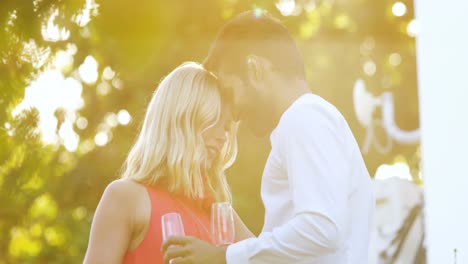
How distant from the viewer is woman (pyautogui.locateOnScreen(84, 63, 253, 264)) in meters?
1.36

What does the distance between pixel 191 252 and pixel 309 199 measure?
210mm

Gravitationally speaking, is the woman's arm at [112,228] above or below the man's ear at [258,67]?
below

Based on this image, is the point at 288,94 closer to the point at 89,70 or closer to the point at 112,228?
the point at 112,228

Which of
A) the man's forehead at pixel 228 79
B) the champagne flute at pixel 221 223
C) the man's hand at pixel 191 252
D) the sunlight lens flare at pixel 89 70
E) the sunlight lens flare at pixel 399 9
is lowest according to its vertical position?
the man's hand at pixel 191 252

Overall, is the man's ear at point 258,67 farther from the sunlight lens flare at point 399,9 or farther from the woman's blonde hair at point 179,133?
the sunlight lens flare at point 399,9

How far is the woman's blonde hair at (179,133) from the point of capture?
144 centimetres

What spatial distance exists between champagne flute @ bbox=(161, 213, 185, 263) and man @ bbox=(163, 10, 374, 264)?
0.23ft

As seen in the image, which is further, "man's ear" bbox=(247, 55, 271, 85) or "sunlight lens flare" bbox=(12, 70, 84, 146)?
"sunlight lens flare" bbox=(12, 70, 84, 146)

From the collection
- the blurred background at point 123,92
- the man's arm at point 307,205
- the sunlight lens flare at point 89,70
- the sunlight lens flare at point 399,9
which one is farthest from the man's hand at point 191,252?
the sunlight lens flare at point 399,9

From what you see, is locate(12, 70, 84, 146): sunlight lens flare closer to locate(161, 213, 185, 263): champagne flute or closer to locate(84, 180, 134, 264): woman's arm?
locate(84, 180, 134, 264): woman's arm

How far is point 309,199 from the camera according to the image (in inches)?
45.1

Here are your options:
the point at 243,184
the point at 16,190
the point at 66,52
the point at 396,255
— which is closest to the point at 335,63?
the point at 243,184

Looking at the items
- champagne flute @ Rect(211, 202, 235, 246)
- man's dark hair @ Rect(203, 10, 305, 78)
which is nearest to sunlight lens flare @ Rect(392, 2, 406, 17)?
man's dark hair @ Rect(203, 10, 305, 78)

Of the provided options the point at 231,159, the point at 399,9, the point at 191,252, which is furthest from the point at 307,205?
the point at 399,9
